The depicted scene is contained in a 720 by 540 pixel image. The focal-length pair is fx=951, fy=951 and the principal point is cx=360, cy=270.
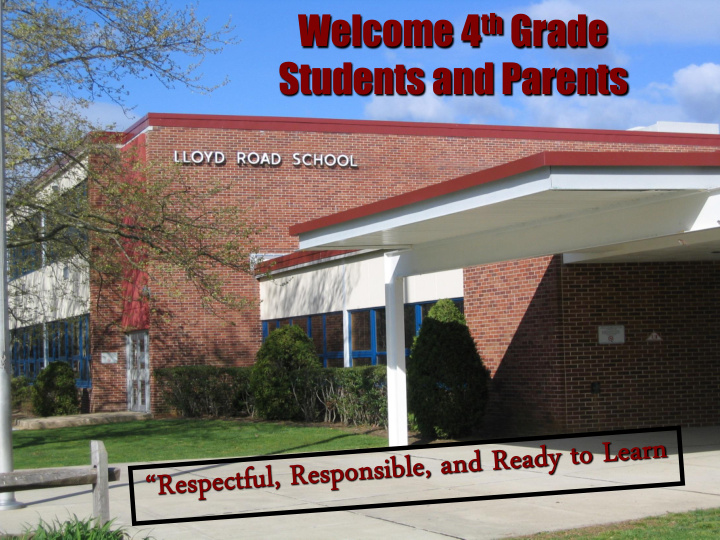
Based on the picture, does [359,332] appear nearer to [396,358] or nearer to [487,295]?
[487,295]

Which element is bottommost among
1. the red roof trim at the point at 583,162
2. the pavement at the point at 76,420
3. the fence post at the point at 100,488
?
the pavement at the point at 76,420

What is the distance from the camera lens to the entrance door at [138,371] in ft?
89.8

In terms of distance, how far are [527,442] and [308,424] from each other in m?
6.75

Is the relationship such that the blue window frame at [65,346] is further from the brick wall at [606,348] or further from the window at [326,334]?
the brick wall at [606,348]

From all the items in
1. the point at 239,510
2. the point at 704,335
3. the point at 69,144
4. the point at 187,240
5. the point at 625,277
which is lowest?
the point at 239,510

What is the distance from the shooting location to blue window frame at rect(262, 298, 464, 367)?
66.5ft

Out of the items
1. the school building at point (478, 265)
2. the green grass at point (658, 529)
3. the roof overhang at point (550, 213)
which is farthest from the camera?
the school building at point (478, 265)

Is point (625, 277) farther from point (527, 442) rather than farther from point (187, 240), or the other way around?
point (187, 240)

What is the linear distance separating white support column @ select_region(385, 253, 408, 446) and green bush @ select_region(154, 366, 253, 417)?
9.23 m

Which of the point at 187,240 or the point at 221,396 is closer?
the point at 187,240

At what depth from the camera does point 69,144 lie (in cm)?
1736

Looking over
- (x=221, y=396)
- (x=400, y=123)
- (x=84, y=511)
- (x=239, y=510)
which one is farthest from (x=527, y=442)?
(x=400, y=123)

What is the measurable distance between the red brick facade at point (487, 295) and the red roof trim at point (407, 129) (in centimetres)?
4

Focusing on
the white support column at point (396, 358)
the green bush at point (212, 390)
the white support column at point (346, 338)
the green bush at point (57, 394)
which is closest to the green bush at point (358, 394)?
the white support column at point (346, 338)
